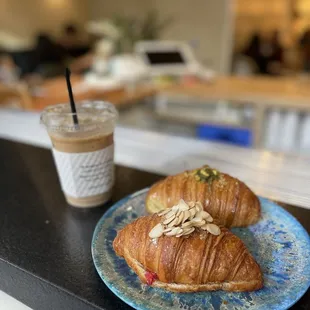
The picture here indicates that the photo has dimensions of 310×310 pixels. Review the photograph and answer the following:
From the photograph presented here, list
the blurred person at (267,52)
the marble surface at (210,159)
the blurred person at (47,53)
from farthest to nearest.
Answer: the blurred person at (47,53)
the blurred person at (267,52)
the marble surface at (210,159)

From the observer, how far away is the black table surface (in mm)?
419

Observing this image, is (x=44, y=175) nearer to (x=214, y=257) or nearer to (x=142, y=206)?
(x=142, y=206)

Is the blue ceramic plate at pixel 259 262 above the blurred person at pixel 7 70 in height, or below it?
above

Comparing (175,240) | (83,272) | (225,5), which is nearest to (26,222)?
(83,272)

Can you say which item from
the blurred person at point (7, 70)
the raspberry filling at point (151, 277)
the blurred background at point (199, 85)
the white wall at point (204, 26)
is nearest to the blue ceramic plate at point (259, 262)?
the raspberry filling at point (151, 277)

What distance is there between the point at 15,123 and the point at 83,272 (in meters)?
0.81

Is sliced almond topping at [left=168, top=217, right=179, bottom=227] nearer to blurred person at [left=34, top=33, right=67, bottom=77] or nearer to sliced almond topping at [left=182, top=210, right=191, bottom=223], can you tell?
sliced almond topping at [left=182, top=210, right=191, bottom=223]

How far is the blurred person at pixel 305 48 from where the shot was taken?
3.59 m

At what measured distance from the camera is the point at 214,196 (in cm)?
49

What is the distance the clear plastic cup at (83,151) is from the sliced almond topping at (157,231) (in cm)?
21

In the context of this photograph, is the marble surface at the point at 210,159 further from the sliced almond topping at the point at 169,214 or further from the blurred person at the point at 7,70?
the blurred person at the point at 7,70

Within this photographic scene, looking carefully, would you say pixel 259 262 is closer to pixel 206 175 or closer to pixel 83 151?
pixel 206 175

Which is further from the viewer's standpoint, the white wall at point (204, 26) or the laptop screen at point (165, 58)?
the white wall at point (204, 26)

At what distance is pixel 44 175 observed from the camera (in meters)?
0.73
